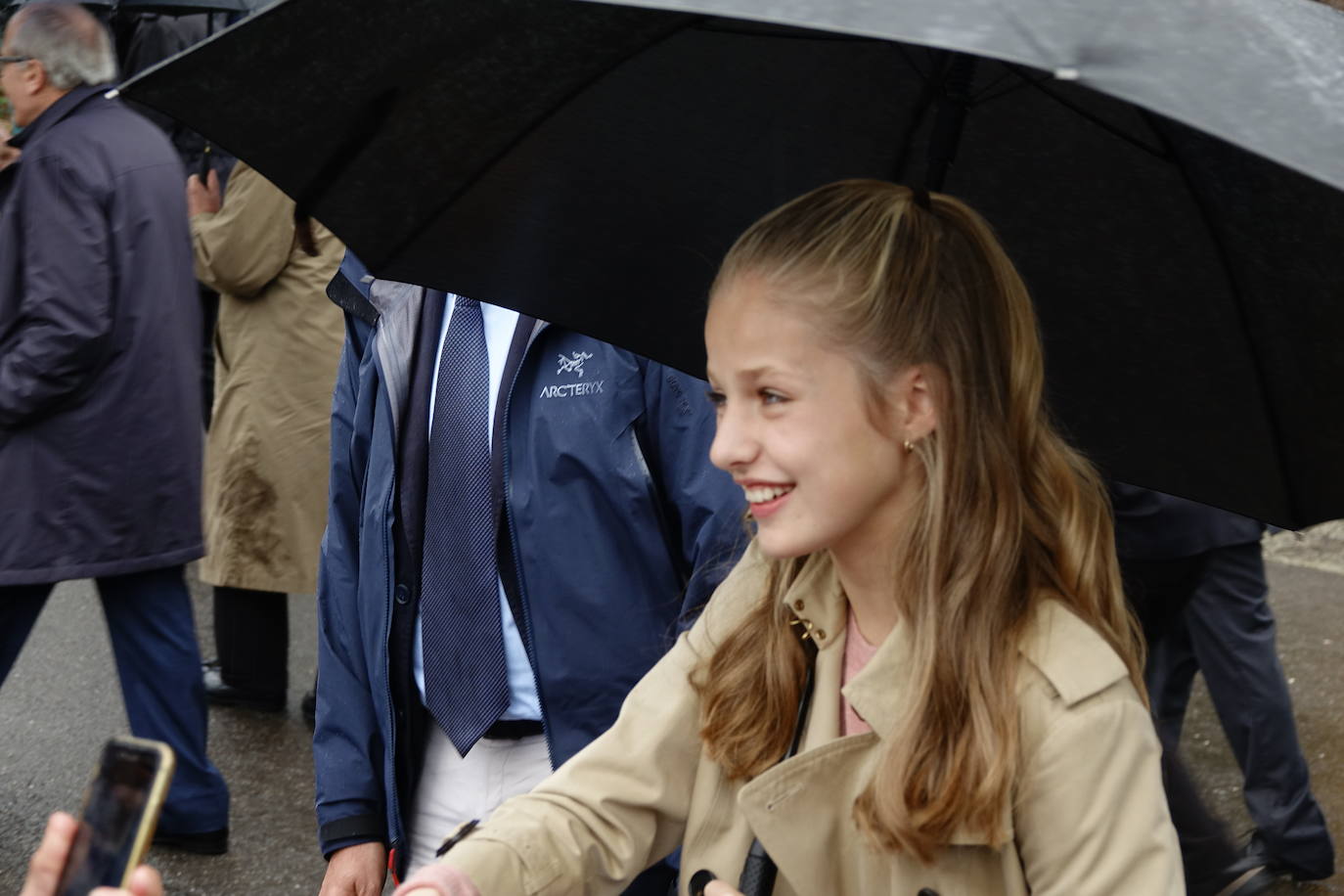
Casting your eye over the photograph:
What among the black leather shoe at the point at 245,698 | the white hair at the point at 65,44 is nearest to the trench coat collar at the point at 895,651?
the white hair at the point at 65,44

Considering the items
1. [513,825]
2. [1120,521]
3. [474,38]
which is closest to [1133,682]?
[513,825]

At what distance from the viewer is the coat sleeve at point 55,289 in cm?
455

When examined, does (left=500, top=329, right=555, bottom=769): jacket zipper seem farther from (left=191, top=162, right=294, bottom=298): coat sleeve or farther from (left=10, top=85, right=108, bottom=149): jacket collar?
(left=191, top=162, right=294, bottom=298): coat sleeve

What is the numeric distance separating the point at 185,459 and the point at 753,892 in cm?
326

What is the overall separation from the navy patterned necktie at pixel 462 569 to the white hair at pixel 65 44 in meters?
2.65

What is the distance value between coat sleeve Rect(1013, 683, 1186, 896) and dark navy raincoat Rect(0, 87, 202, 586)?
342 centimetres

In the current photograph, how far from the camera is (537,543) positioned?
260cm

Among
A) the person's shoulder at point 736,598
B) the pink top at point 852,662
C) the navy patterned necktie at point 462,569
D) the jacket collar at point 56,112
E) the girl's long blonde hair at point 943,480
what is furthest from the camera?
the jacket collar at point 56,112

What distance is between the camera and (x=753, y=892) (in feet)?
6.63

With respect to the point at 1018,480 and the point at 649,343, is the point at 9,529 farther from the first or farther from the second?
the point at 1018,480

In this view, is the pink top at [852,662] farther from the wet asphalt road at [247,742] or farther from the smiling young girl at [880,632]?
the wet asphalt road at [247,742]

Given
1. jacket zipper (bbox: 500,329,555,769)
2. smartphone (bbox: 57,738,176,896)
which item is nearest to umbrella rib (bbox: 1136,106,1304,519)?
jacket zipper (bbox: 500,329,555,769)

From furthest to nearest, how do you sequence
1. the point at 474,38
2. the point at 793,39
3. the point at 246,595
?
the point at 246,595 < the point at 793,39 < the point at 474,38

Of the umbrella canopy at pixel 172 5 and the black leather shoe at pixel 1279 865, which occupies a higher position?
the umbrella canopy at pixel 172 5
